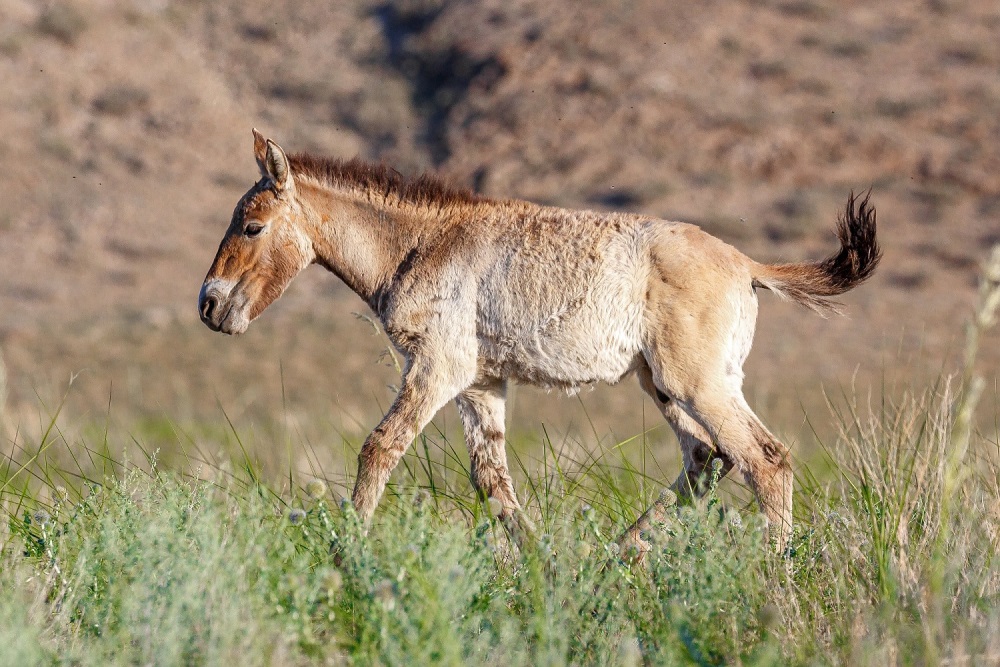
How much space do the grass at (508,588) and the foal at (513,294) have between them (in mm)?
592

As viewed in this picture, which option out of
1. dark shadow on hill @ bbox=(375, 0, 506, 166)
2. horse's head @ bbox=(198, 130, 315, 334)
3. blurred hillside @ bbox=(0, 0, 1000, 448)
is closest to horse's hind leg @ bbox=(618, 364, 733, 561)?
horse's head @ bbox=(198, 130, 315, 334)

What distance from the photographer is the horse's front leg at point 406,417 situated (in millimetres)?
5531

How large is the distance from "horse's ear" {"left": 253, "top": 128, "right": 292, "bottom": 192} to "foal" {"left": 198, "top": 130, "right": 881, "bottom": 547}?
1 centimetres

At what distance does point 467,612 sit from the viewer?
419 centimetres

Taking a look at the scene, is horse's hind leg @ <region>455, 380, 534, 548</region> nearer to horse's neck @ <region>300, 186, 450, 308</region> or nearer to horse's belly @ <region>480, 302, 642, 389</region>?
horse's belly @ <region>480, 302, 642, 389</region>

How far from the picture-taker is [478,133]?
28203 mm

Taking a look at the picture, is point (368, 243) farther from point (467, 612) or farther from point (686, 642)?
point (686, 642)

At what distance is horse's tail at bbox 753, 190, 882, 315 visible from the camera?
5.99 meters

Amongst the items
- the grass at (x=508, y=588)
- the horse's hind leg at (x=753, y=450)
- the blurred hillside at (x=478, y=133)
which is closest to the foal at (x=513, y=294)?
the horse's hind leg at (x=753, y=450)

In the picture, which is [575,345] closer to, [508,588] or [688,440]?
[688,440]

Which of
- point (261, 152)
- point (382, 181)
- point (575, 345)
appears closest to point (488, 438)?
point (575, 345)

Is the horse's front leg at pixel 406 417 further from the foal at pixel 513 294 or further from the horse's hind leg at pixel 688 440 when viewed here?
the horse's hind leg at pixel 688 440

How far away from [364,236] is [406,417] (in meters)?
1.09

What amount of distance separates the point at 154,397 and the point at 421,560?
1411 cm
